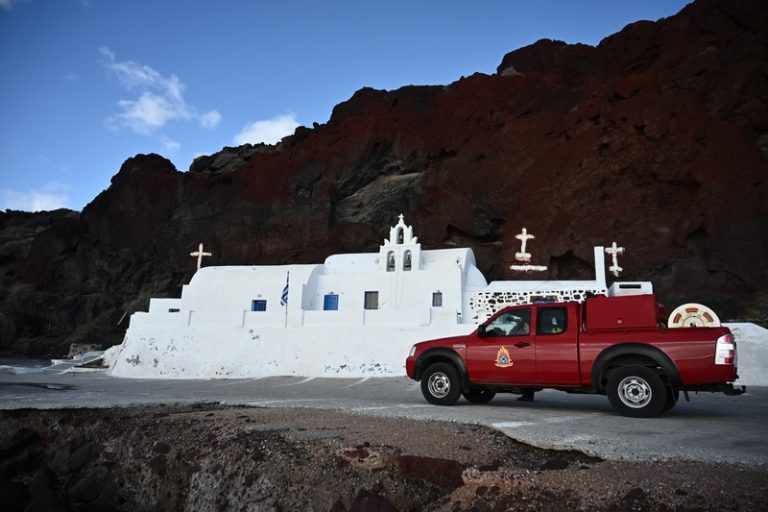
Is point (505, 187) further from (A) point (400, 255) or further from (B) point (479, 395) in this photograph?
(B) point (479, 395)

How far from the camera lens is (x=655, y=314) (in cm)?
785

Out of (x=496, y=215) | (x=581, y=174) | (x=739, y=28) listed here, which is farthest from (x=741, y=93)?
(x=496, y=215)

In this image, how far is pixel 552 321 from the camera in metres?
8.57

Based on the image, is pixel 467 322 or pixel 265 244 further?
pixel 265 244

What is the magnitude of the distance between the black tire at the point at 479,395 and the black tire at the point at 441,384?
0.55m

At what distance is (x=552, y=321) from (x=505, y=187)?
2875 cm

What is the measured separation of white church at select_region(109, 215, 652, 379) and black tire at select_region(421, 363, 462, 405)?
9825mm

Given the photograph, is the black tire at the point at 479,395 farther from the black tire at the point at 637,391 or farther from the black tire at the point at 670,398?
the black tire at the point at 670,398

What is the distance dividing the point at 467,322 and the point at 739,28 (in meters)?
29.5

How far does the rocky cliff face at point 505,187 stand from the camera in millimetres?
29875

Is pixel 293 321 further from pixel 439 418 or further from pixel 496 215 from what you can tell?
pixel 496 215

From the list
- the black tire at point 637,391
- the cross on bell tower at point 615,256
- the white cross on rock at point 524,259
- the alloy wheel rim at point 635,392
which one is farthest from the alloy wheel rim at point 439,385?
the white cross on rock at point 524,259

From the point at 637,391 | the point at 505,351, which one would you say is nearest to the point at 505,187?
the point at 505,351

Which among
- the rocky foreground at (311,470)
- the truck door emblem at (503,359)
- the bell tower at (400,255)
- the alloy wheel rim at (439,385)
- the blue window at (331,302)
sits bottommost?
the rocky foreground at (311,470)
